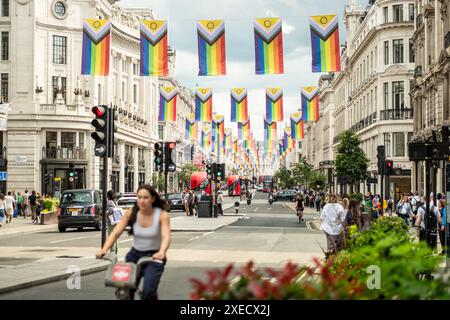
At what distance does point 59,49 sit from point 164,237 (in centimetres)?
6383

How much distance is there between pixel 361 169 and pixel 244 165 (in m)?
131

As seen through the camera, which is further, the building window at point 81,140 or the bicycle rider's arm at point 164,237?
the building window at point 81,140

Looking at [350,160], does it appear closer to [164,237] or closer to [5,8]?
[5,8]

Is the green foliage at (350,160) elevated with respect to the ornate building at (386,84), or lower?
lower

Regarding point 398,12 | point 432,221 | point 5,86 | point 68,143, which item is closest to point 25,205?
point 68,143

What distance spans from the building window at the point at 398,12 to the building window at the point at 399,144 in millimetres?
10365

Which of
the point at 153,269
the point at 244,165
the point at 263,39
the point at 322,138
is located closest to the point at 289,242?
the point at 263,39

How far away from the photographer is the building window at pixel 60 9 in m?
69.1

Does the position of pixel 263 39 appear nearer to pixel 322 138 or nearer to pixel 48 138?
pixel 48 138

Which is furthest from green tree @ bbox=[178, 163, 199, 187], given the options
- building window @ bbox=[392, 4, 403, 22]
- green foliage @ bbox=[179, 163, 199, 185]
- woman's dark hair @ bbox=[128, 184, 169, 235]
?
woman's dark hair @ bbox=[128, 184, 169, 235]

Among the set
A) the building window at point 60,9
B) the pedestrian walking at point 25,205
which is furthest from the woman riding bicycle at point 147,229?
the building window at point 60,9

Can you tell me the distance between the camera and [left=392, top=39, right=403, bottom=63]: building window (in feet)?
225

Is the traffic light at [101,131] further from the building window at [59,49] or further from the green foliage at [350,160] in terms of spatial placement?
the building window at [59,49]

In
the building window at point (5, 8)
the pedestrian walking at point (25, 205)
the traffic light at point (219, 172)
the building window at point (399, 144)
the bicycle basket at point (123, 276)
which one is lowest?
the pedestrian walking at point (25, 205)
